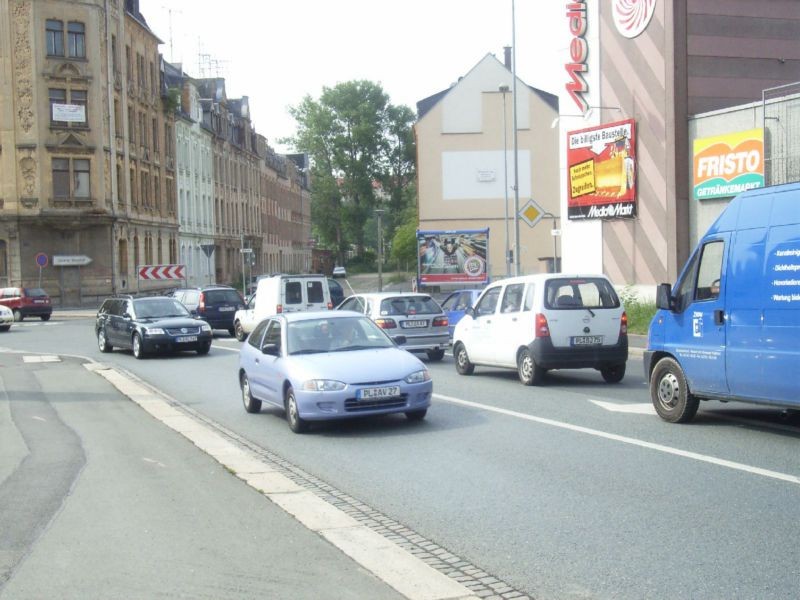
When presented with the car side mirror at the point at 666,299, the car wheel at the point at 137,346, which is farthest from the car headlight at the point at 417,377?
the car wheel at the point at 137,346

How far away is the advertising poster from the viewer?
99.1 feet

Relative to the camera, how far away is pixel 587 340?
51.8ft

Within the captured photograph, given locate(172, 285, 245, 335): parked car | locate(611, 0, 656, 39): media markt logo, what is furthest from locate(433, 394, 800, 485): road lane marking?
locate(172, 285, 245, 335): parked car

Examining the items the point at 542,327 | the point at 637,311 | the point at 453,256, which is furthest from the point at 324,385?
the point at 453,256

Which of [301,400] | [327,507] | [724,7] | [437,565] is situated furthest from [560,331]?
[724,7]

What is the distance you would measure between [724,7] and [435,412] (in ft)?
66.9

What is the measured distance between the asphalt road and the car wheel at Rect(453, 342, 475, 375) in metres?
3.05

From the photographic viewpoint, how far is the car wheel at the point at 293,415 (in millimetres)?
11664

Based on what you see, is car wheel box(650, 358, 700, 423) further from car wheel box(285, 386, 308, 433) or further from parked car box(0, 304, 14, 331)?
parked car box(0, 304, 14, 331)

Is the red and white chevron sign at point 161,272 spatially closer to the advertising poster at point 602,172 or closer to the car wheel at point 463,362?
the advertising poster at point 602,172

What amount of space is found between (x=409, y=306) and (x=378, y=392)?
1033 centimetres

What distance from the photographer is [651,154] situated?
95.9 feet

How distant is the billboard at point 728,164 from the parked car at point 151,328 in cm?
1368

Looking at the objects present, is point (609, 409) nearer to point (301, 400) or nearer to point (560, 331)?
point (560, 331)
